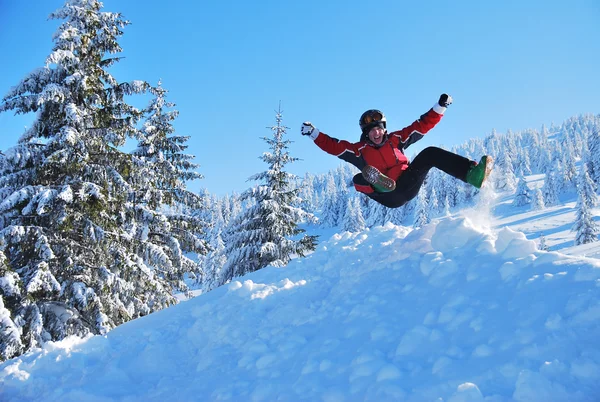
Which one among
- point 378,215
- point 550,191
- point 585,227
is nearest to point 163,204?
point 585,227

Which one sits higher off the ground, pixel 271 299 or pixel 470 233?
pixel 470 233

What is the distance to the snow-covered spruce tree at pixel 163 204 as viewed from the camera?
12.6 metres

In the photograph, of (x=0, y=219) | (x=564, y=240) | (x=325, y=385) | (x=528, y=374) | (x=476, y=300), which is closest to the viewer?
(x=528, y=374)

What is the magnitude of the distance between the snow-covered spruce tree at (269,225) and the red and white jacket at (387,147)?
31.0ft

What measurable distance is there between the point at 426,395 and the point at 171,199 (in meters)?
13.2

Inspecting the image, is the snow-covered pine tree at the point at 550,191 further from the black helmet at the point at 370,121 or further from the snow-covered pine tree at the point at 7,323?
the snow-covered pine tree at the point at 7,323

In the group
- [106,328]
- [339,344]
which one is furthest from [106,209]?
[339,344]

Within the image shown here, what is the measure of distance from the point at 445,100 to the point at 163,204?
11157mm

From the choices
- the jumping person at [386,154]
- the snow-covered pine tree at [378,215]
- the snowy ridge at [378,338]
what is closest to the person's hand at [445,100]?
the jumping person at [386,154]

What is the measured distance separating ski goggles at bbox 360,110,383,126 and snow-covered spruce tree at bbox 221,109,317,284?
9769 millimetres

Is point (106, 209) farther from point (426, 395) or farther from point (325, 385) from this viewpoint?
point (426, 395)

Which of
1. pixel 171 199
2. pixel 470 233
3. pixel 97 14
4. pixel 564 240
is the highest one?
pixel 97 14

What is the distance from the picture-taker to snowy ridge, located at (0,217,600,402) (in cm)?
294

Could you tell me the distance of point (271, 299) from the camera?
5430 mm
